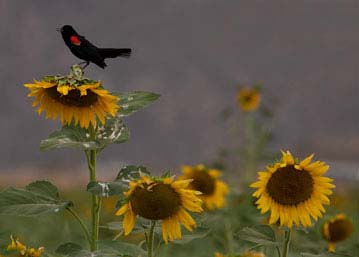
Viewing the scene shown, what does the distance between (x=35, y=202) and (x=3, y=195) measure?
0.22 ft

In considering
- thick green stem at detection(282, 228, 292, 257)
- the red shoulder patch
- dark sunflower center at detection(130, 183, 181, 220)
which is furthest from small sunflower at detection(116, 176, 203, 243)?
the red shoulder patch

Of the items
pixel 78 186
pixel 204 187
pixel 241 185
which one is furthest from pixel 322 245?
pixel 78 186

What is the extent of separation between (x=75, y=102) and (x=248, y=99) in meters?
3.05

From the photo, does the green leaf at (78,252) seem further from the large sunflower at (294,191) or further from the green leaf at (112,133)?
the large sunflower at (294,191)

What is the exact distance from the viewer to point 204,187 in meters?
3.81

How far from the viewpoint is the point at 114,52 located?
186cm

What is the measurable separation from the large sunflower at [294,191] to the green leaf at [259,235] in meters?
0.03

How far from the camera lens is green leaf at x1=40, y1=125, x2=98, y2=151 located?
173 cm

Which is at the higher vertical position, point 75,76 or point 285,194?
point 75,76

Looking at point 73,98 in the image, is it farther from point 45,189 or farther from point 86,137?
point 45,189

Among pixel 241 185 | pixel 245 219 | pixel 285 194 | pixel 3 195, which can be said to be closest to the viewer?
pixel 3 195

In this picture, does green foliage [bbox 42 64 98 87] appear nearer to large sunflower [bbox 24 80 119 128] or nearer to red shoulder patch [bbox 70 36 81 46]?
large sunflower [bbox 24 80 119 128]

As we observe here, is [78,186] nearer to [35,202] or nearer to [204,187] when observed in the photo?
[204,187]

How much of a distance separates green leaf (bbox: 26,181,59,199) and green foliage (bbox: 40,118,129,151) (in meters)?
0.12
